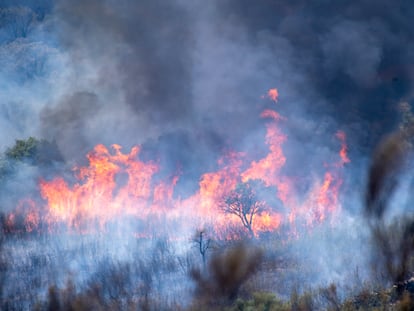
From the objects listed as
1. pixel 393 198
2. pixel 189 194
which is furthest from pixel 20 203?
pixel 393 198

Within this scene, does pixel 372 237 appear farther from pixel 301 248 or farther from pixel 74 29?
pixel 74 29

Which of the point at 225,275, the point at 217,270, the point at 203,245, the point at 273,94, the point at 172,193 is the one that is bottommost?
the point at 225,275

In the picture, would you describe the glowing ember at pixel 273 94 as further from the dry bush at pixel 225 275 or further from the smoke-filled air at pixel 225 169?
the dry bush at pixel 225 275

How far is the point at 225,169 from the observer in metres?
36.9

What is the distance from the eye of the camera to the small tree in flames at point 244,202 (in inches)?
1264

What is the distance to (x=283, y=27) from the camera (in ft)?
146

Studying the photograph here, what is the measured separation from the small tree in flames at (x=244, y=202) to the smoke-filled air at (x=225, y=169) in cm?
11

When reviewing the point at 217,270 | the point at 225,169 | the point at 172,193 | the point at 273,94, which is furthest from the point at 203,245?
the point at 273,94

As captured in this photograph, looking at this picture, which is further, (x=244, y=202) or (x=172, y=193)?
(x=172, y=193)

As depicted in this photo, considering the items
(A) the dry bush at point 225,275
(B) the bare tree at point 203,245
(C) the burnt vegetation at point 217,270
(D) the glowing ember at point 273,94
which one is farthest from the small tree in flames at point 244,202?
(D) the glowing ember at point 273,94

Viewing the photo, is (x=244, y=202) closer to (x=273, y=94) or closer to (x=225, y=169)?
(x=225, y=169)

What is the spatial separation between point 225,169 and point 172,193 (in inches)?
171

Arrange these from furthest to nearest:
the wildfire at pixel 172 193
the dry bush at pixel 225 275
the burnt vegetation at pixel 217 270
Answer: the wildfire at pixel 172 193 → the dry bush at pixel 225 275 → the burnt vegetation at pixel 217 270

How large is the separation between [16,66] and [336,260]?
2635 inches
